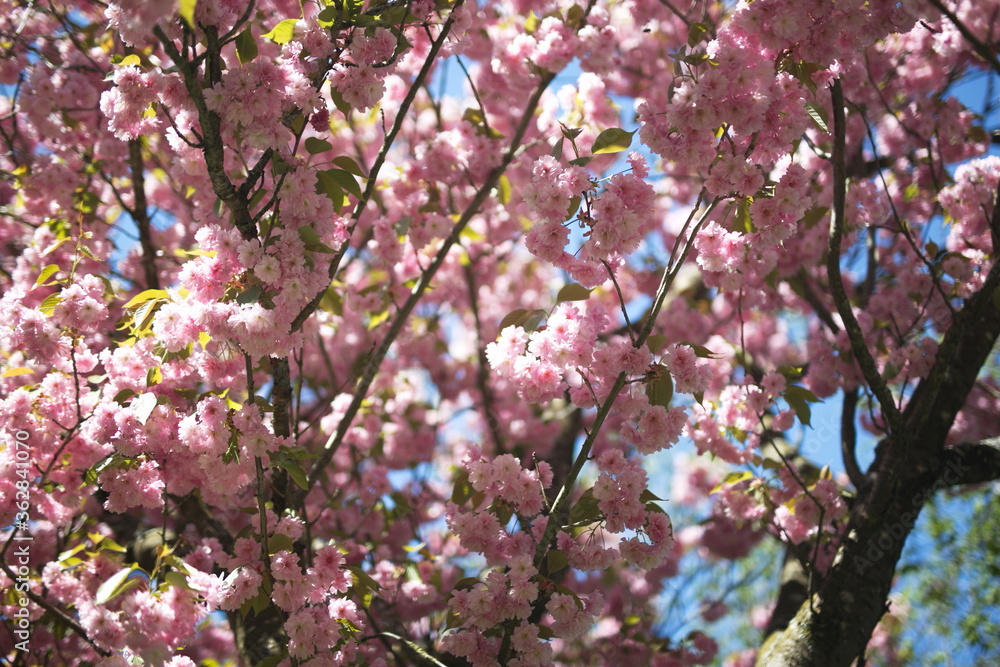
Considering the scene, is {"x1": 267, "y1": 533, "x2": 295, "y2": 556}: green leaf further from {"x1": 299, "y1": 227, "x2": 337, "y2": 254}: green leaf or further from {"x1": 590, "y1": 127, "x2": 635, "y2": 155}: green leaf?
{"x1": 590, "y1": 127, "x2": 635, "y2": 155}: green leaf

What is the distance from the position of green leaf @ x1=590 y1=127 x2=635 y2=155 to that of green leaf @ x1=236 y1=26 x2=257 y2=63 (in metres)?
1.15

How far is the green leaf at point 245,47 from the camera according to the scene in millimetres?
2207

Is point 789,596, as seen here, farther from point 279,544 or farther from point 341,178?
point 341,178

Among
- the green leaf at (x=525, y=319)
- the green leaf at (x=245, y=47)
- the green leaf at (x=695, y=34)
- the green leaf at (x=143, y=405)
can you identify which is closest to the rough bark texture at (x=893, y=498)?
the green leaf at (x=695, y=34)

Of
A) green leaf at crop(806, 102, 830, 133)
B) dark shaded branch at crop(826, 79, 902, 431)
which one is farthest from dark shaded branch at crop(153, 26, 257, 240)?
dark shaded branch at crop(826, 79, 902, 431)

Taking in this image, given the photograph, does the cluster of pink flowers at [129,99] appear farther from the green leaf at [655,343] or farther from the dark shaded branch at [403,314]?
the green leaf at [655,343]

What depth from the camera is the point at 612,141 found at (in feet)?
7.49

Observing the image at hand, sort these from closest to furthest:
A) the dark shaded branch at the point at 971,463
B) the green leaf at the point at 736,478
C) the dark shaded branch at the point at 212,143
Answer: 1. the dark shaded branch at the point at 212,143
2. the dark shaded branch at the point at 971,463
3. the green leaf at the point at 736,478

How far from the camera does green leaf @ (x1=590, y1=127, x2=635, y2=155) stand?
7.43 feet

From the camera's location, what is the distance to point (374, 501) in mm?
3922

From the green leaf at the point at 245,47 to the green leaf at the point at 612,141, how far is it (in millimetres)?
1152

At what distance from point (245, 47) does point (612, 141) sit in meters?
1.23

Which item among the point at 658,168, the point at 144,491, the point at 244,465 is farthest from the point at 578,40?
the point at 144,491

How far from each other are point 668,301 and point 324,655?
159 inches
